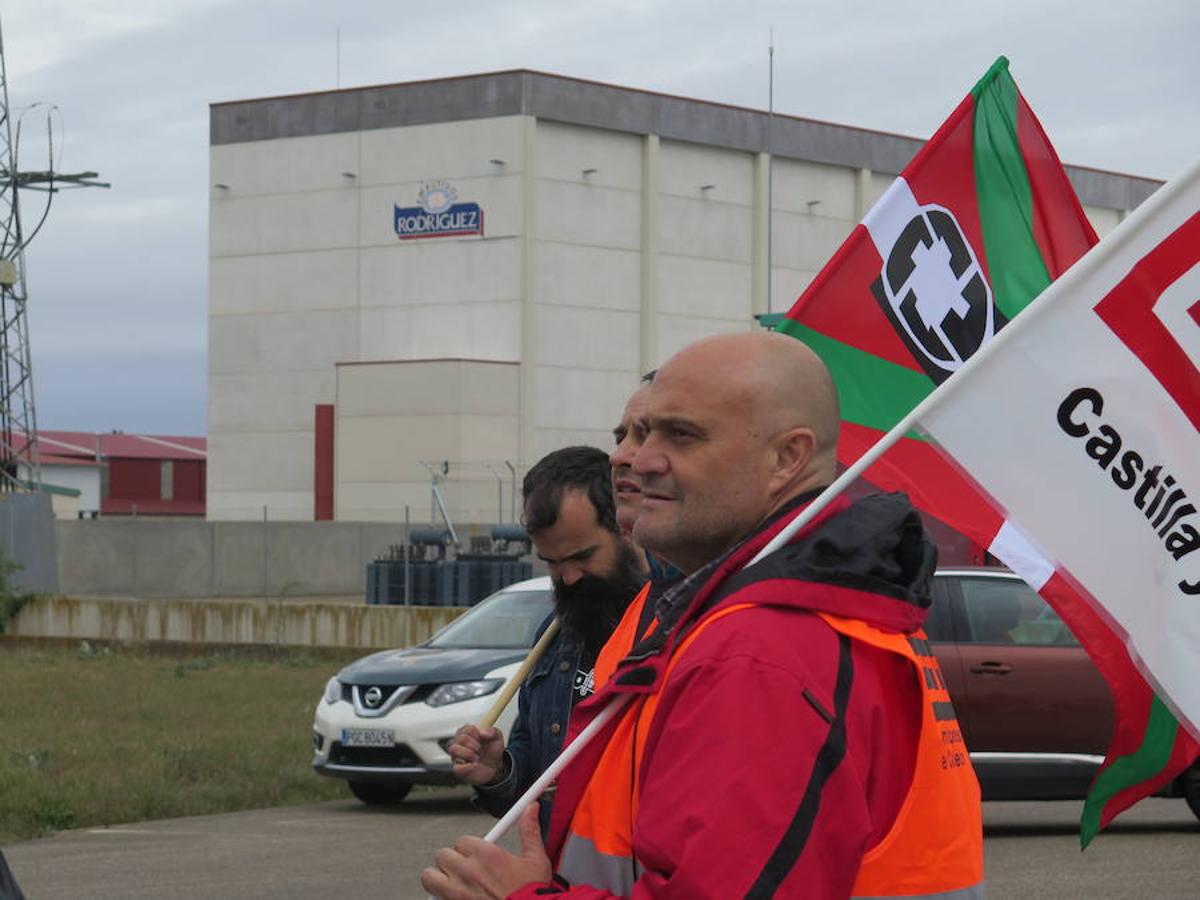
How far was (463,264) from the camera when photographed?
202 feet

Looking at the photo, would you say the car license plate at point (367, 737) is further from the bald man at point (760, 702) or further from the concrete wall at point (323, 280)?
the concrete wall at point (323, 280)

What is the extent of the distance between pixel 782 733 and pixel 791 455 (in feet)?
1.86

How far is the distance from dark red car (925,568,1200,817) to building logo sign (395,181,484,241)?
47.5m

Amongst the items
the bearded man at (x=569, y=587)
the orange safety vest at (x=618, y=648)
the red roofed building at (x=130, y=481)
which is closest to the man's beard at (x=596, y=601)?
the bearded man at (x=569, y=587)

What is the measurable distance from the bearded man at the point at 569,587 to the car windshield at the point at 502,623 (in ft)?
35.5

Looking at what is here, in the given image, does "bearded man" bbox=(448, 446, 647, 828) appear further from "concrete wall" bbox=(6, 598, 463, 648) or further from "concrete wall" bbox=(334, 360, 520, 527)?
"concrete wall" bbox=(334, 360, 520, 527)

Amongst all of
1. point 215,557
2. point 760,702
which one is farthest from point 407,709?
point 215,557

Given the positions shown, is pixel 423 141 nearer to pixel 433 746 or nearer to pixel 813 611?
pixel 433 746

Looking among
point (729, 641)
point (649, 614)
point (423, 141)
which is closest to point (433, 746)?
point (649, 614)

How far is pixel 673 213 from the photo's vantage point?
63.0 meters

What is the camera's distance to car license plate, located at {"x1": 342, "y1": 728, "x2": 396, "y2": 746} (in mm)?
15352

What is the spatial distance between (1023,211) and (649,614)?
1859mm

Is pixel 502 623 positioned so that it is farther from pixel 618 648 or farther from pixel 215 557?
pixel 215 557

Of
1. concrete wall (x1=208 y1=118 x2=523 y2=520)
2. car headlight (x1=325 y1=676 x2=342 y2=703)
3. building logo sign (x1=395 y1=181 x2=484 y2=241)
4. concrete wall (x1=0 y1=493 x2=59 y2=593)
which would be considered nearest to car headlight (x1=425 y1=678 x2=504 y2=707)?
car headlight (x1=325 y1=676 x2=342 y2=703)
